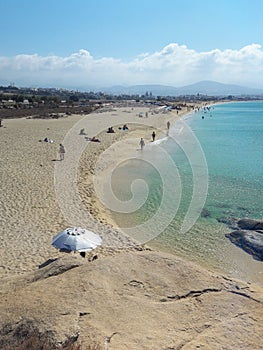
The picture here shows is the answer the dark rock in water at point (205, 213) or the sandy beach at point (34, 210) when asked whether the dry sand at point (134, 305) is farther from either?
the dark rock in water at point (205, 213)

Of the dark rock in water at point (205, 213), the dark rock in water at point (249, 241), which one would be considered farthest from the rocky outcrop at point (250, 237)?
the dark rock in water at point (205, 213)

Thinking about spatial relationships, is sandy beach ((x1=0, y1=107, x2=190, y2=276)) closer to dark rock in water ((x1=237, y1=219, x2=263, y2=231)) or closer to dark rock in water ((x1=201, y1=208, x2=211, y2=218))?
dark rock in water ((x1=201, y1=208, x2=211, y2=218))

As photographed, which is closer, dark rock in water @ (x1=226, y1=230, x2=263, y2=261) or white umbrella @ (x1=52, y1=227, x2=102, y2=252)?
white umbrella @ (x1=52, y1=227, x2=102, y2=252)

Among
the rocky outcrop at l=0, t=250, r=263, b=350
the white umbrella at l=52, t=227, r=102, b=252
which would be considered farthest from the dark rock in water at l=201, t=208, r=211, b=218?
the rocky outcrop at l=0, t=250, r=263, b=350

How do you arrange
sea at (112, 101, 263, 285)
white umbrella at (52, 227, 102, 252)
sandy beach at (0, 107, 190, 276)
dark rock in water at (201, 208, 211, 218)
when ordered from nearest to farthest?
white umbrella at (52, 227, 102, 252)
sandy beach at (0, 107, 190, 276)
sea at (112, 101, 263, 285)
dark rock in water at (201, 208, 211, 218)

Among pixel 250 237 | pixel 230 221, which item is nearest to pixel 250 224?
pixel 230 221

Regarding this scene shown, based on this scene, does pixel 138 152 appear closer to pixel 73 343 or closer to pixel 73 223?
pixel 73 223

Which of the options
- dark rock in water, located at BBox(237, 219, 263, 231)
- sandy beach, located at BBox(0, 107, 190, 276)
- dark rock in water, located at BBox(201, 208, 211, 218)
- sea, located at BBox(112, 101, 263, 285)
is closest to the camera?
sandy beach, located at BBox(0, 107, 190, 276)
